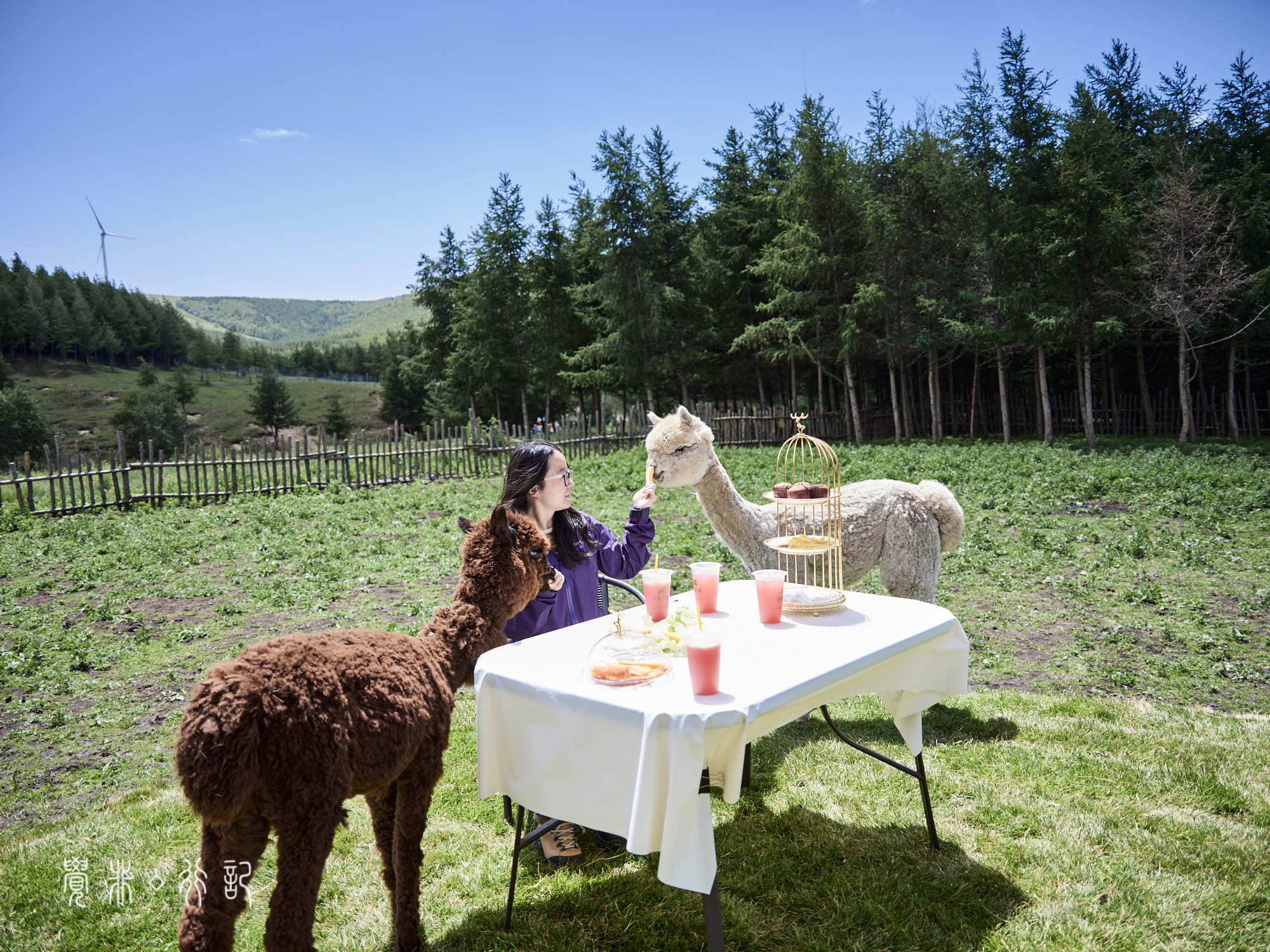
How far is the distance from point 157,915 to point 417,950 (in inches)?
47.1

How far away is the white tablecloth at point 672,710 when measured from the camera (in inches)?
79.0

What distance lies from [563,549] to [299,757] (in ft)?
5.95

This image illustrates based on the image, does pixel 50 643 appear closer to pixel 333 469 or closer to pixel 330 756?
pixel 330 756

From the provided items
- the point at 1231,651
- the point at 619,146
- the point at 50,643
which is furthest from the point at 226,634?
the point at 619,146

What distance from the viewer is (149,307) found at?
313 feet

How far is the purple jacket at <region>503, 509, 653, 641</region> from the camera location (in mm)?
3432

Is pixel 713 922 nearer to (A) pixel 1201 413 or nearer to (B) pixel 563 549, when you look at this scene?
(B) pixel 563 549

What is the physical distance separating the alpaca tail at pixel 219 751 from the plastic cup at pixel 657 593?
143 centimetres

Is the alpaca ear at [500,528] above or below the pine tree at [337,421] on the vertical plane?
below

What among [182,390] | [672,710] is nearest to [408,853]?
[672,710]

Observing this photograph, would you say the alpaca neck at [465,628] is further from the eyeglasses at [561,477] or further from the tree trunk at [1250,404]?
the tree trunk at [1250,404]

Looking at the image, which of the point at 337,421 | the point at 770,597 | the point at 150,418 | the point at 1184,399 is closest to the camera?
the point at 770,597

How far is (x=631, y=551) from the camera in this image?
3.88 meters

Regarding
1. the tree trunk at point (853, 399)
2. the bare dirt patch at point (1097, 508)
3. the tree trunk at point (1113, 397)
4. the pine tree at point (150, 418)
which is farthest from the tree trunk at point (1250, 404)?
the pine tree at point (150, 418)
